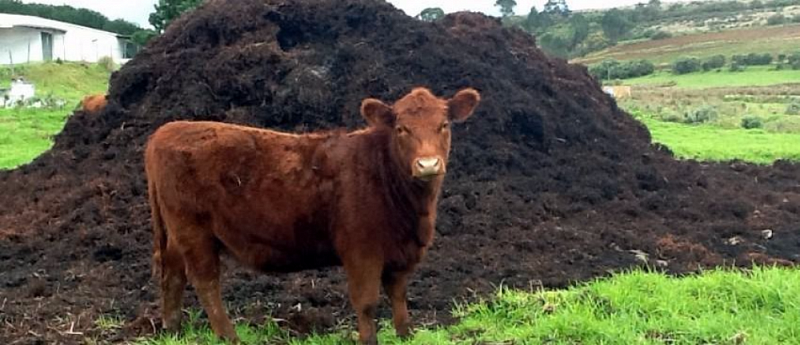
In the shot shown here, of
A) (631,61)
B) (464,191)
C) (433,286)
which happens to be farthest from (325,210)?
(631,61)

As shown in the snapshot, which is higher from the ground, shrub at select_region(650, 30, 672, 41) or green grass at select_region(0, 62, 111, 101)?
shrub at select_region(650, 30, 672, 41)

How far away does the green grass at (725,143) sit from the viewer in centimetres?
1728

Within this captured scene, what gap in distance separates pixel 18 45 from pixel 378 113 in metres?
42.6

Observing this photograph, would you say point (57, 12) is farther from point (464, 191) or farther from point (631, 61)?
point (464, 191)

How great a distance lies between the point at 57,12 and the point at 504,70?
2524 inches

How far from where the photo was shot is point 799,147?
18203 mm

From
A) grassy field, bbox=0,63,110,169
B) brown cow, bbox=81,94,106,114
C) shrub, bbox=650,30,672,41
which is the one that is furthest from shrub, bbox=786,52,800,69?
brown cow, bbox=81,94,106,114

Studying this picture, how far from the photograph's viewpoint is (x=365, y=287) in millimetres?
5969

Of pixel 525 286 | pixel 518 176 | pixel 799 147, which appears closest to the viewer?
pixel 525 286

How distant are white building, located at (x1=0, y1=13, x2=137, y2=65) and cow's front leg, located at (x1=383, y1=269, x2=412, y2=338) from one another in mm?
38419

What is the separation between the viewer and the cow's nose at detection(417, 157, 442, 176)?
5.54m

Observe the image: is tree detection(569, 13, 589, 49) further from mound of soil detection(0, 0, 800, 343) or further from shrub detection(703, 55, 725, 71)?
mound of soil detection(0, 0, 800, 343)

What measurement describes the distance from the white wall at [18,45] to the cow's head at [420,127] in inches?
1643

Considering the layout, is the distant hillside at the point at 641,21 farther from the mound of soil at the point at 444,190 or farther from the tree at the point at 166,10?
the mound of soil at the point at 444,190
